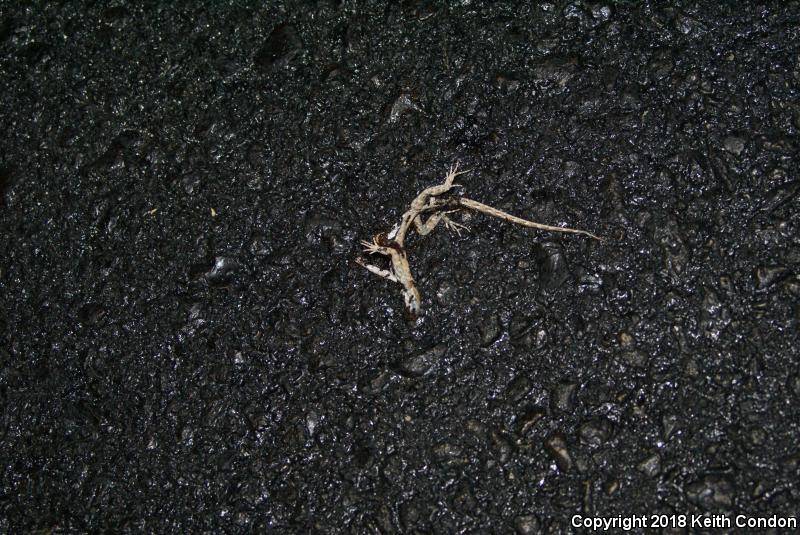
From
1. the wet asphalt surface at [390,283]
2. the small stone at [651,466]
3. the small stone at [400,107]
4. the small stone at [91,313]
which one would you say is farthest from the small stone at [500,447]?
the small stone at [91,313]

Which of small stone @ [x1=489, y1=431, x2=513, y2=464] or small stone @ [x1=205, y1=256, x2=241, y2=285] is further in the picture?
small stone @ [x1=205, y1=256, x2=241, y2=285]

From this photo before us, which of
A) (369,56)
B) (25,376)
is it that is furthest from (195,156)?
(25,376)

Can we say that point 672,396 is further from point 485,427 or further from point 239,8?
point 239,8

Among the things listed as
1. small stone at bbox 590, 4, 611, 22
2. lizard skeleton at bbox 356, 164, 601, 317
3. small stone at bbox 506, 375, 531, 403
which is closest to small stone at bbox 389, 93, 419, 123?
lizard skeleton at bbox 356, 164, 601, 317

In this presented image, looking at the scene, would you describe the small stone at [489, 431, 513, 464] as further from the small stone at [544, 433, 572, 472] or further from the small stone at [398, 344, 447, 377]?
the small stone at [398, 344, 447, 377]

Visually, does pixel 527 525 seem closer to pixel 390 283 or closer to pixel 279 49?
pixel 390 283

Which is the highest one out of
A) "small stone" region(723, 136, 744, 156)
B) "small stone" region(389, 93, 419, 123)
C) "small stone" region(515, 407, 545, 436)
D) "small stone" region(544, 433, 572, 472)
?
"small stone" region(389, 93, 419, 123)
